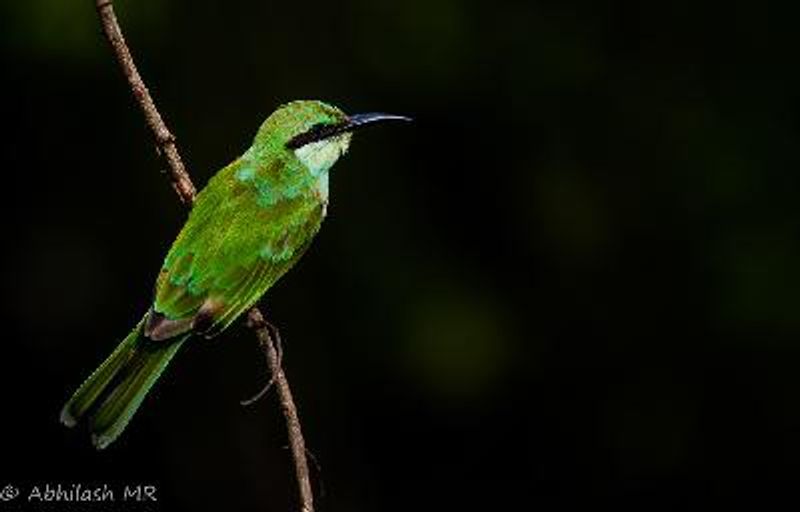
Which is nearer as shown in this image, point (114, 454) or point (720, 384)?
point (114, 454)

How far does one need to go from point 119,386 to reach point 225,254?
294 mm

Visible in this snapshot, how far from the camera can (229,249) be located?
104 inches

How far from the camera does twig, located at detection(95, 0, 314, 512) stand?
216 centimetres

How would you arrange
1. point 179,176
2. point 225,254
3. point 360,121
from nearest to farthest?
point 179,176 < point 225,254 < point 360,121

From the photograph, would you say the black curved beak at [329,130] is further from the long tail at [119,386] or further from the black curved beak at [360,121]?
the long tail at [119,386]

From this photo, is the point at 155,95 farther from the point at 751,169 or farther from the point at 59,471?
the point at 751,169

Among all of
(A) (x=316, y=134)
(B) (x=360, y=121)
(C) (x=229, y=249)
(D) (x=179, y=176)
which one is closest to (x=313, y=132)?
(A) (x=316, y=134)

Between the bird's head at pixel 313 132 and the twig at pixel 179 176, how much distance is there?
353 mm

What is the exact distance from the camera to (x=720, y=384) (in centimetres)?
571

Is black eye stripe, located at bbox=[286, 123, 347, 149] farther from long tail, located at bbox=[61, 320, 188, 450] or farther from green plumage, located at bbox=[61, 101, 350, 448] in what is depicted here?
long tail, located at bbox=[61, 320, 188, 450]

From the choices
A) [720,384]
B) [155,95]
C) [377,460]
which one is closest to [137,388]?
[155,95]

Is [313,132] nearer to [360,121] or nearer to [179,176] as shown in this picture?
[360,121]

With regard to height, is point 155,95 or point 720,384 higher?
point 155,95

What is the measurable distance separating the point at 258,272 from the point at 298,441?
1.29 feet
